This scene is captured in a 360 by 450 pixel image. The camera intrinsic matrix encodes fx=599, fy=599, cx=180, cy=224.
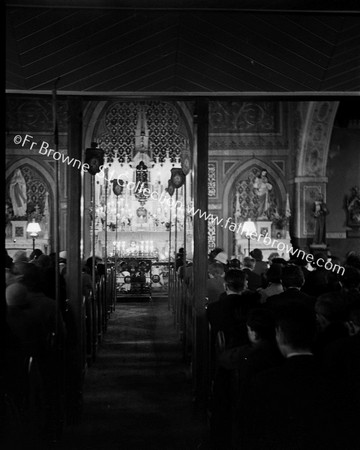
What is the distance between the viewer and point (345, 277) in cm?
591

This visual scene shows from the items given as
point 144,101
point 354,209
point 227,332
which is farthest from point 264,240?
point 227,332

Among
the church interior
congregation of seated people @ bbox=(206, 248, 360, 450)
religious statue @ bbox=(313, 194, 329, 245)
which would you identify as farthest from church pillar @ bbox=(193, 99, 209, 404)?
religious statue @ bbox=(313, 194, 329, 245)

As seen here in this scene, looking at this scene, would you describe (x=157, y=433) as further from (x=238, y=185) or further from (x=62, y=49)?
(x=238, y=185)

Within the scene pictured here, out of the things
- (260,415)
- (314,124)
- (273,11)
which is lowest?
(260,415)

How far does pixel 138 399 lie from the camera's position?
594 centimetres

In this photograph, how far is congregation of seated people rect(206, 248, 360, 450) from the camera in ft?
7.78

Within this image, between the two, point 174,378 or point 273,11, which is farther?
point 174,378

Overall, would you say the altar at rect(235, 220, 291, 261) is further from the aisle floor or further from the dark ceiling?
the dark ceiling

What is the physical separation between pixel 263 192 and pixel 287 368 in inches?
561

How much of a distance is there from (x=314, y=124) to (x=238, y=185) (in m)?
2.65

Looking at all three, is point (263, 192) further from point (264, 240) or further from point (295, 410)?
point (295, 410)

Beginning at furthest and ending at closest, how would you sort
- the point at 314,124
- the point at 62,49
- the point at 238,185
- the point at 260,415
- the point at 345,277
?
the point at 238,185 → the point at 314,124 → the point at 345,277 → the point at 62,49 → the point at 260,415

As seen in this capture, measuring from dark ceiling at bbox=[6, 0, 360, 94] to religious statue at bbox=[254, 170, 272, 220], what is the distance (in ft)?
38.9

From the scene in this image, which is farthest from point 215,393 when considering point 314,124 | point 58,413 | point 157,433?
point 314,124
